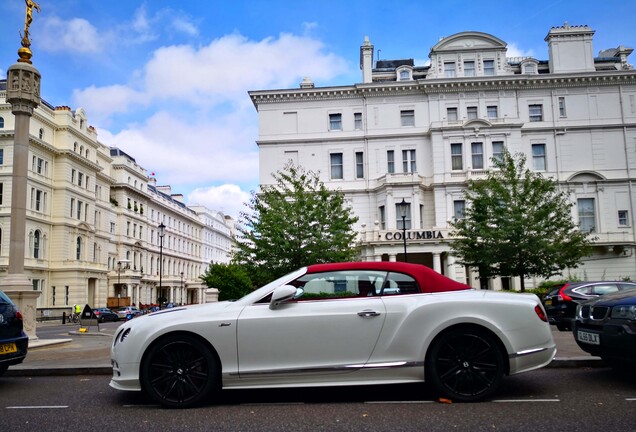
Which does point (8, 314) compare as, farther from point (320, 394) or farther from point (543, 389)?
point (543, 389)

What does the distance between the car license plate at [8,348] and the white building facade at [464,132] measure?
1210 inches

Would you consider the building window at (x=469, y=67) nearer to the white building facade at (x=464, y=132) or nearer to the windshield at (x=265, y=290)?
the white building facade at (x=464, y=132)

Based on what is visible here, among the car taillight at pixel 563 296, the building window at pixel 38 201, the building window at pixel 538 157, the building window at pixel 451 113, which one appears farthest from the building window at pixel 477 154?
the building window at pixel 38 201

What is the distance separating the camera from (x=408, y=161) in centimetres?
4025

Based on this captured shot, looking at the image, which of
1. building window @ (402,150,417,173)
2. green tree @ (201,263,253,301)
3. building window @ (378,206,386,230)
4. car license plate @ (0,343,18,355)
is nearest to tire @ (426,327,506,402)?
car license plate @ (0,343,18,355)

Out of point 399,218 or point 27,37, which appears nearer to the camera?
point 27,37

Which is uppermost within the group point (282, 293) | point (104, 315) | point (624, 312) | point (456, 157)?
point (456, 157)

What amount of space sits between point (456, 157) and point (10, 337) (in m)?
35.4

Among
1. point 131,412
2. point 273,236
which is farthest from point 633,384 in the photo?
point 273,236

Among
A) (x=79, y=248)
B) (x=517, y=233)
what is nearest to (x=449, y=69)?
(x=517, y=233)

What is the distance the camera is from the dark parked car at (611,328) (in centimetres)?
622

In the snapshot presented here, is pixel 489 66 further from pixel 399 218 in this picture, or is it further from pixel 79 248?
pixel 79 248

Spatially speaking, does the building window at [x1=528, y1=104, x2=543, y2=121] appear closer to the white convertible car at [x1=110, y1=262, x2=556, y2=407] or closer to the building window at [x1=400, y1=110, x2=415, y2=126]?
the building window at [x1=400, y1=110, x2=415, y2=126]

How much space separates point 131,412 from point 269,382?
4.82ft
